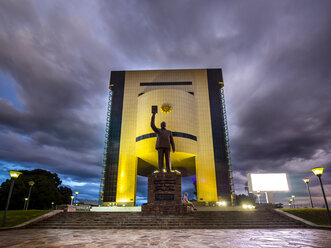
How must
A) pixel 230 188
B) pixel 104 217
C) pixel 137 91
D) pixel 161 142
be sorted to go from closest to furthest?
pixel 104 217
pixel 161 142
pixel 230 188
pixel 137 91

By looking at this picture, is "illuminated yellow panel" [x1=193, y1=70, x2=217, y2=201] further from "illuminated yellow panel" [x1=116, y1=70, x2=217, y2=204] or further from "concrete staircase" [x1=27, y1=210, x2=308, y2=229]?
"concrete staircase" [x1=27, y1=210, x2=308, y2=229]

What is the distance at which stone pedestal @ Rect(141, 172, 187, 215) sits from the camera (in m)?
16.9

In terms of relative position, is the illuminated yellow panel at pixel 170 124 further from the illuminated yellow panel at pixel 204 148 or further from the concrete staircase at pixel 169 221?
the concrete staircase at pixel 169 221

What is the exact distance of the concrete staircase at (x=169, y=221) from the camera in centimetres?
1274

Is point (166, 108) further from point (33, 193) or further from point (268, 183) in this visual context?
point (33, 193)

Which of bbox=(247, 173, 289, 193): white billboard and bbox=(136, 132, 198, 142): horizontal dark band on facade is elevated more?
bbox=(136, 132, 198, 142): horizontal dark band on facade

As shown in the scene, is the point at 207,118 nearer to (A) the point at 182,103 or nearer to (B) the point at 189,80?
(A) the point at 182,103

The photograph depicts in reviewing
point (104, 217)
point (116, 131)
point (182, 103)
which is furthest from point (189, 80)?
point (104, 217)

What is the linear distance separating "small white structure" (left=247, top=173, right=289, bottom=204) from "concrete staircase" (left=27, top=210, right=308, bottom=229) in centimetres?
1507

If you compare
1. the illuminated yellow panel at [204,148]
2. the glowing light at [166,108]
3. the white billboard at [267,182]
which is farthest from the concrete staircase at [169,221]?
the glowing light at [166,108]

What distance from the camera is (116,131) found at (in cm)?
4431

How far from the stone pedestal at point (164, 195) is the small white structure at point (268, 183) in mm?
17065

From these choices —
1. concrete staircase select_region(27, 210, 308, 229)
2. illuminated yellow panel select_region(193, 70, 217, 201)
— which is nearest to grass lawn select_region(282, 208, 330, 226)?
concrete staircase select_region(27, 210, 308, 229)

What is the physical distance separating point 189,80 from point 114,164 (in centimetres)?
2719
